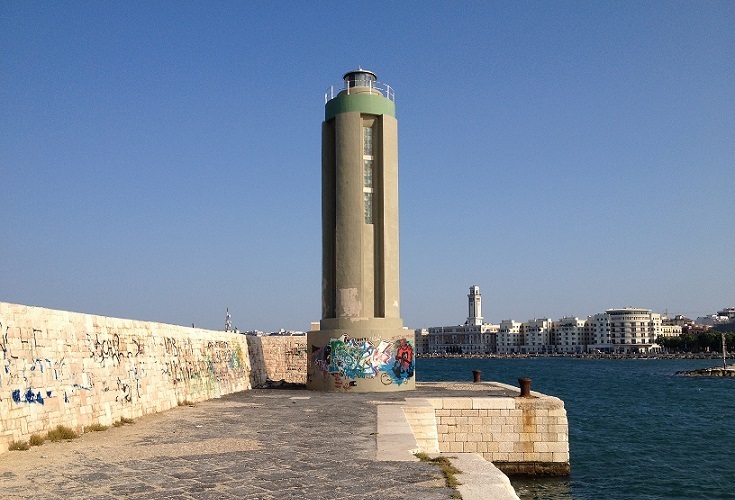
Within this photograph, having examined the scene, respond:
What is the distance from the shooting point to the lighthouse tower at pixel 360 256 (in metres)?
28.7

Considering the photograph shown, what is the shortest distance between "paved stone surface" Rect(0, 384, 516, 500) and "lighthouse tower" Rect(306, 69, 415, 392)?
10175 millimetres

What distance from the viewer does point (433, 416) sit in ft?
64.5

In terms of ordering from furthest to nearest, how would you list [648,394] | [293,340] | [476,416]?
[648,394] → [293,340] → [476,416]

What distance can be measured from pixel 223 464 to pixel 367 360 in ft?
57.3

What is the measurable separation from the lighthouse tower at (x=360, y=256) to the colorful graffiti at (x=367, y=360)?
0.13ft

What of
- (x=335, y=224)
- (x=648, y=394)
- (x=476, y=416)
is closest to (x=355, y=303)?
(x=335, y=224)

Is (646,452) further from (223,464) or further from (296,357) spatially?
(223,464)

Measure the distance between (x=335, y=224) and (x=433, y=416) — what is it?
1226cm

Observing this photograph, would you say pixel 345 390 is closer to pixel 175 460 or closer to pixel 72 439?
pixel 72 439


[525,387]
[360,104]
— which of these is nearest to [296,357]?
[360,104]

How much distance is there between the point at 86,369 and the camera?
54.3 feet

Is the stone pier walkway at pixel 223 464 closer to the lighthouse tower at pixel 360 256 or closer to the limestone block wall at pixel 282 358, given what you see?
the lighthouse tower at pixel 360 256

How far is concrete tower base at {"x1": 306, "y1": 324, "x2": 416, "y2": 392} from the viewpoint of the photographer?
2848 cm

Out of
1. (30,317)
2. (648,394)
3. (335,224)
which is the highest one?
(335,224)
